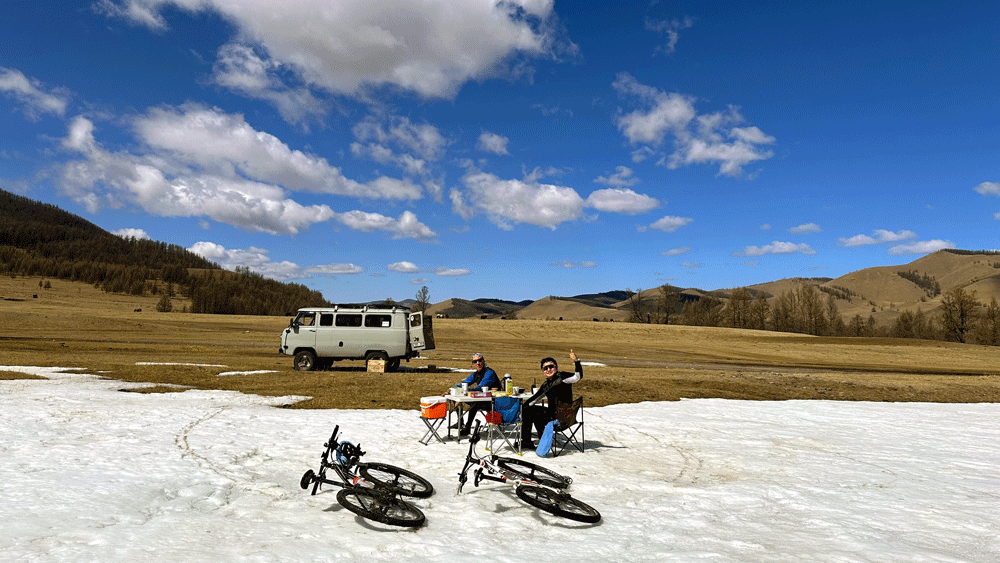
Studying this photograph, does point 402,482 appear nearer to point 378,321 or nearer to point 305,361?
point 378,321

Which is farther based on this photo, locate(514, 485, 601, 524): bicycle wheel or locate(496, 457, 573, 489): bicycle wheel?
locate(496, 457, 573, 489): bicycle wheel

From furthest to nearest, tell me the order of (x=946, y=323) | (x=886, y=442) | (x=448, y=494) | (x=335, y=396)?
(x=946, y=323) → (x=335, y=396) → (x=886, y=442) → (x=448, y=494)

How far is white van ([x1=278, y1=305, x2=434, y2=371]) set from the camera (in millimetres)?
23812

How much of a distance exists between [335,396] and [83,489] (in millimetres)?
9318

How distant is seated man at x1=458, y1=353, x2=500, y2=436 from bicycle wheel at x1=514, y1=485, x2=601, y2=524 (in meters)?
3.74

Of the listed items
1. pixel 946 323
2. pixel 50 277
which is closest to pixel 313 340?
pixel 946 323

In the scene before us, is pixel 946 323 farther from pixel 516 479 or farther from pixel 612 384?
pixel 516 479

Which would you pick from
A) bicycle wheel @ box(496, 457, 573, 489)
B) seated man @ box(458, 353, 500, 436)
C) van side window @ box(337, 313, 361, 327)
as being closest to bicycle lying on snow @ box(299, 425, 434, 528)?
bicycle wheel @ box(496, 457, 573, 489)

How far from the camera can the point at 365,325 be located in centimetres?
2420

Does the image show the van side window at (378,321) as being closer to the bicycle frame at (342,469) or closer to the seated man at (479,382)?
the seated man at (479,382)

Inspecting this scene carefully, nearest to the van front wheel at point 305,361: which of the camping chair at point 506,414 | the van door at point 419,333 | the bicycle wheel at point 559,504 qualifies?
the van door at point 419,333

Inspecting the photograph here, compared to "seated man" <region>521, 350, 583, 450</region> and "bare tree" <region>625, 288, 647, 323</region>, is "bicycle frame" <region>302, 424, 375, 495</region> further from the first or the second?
"bare tree" <region>625, 288, 647, 323</region>

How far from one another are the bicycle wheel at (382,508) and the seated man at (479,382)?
13.6 feet

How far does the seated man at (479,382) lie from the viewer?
10.8m
